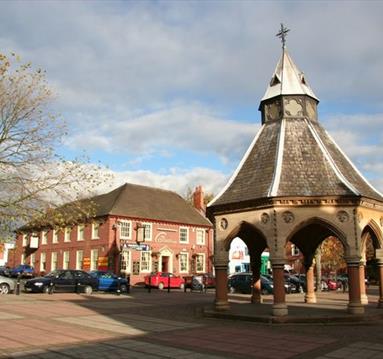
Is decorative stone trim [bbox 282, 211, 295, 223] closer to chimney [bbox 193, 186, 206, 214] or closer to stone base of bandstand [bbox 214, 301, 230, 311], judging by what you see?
stone base of bandstand [bbox 214, 301, 230, 311]

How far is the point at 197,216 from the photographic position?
5178 centimetres

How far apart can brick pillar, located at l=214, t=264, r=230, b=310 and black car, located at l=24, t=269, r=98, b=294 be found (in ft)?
48.5

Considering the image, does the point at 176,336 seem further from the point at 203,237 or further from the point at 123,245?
the point at 203,237

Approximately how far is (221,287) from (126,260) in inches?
1041

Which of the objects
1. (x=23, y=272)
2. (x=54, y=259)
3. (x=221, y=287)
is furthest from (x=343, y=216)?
(x=23, y=272)

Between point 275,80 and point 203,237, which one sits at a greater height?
point 275,80

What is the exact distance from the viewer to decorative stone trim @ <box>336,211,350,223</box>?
51.8 ft

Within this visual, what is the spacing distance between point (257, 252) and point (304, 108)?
684 centimetres

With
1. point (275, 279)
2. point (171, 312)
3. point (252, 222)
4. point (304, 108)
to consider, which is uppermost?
point (304, 108)

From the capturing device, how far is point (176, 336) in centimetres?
1249

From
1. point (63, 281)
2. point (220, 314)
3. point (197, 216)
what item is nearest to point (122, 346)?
point (220, 314)

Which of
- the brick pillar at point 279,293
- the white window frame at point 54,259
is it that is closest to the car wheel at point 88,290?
the brick pillar at point 279,293

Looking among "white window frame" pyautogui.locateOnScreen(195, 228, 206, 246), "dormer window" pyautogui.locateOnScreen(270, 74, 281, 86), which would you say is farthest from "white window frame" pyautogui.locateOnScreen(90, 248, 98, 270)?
"dormer window" pyautogui.locateOnScreen(270, 74, 281, 86)

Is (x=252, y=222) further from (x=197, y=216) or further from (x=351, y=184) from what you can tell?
(x=197, y=216)
